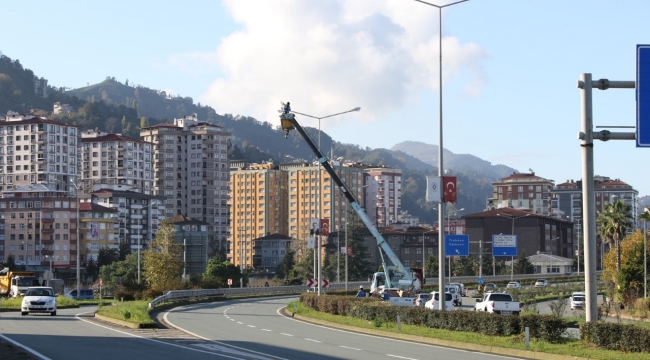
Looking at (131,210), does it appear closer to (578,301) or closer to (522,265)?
(522,265)

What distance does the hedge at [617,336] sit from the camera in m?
24.9

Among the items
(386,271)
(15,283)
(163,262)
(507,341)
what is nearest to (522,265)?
(163,262)

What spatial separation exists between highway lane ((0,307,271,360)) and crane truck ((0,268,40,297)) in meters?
26.8

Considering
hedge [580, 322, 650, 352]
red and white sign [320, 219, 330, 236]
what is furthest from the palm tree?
hedge [580, 322, 650, 352]

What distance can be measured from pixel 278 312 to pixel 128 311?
15.8m

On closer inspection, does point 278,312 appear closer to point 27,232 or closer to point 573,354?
point 573,354

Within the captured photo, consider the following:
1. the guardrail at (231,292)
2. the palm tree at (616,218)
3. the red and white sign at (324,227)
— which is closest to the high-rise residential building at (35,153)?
the guardrail at (231,292)

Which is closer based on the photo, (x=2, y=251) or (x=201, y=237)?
(x=201, y=237)

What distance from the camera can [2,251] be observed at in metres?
155

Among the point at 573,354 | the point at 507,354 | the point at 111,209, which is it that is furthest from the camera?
the point at 111,209

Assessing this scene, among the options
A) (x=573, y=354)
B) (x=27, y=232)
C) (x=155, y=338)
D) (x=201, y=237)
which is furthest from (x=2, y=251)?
(x=573, y=354)

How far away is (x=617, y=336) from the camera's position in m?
25.5

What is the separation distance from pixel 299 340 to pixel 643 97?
50.3ft

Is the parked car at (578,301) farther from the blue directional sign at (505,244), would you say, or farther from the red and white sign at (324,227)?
the red and white sign at (324,227)
